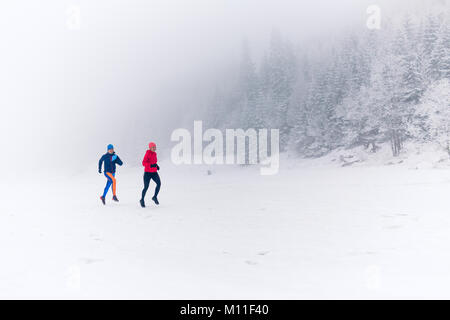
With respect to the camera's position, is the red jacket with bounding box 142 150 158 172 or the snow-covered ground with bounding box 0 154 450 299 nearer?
the snow-covered ground with bounding box 0 154 450 299

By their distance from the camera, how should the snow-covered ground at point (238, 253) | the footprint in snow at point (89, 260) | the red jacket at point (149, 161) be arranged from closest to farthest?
the snow-covered ground at point (238, 253) → the footprint in snow at point (89, 260) → the red jacket at point (149, 161)

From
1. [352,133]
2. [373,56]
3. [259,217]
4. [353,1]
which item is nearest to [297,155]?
[352,133]

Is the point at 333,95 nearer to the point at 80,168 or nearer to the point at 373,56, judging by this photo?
the point at 373,56

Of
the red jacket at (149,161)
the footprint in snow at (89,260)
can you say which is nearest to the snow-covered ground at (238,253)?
the footprint in snow at (89,260)

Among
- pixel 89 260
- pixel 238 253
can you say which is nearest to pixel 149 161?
pixel 89 260

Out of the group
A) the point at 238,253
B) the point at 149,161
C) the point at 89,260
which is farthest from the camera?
the point at 149,161

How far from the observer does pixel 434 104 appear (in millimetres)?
28750

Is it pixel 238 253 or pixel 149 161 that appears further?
pixel 149 161

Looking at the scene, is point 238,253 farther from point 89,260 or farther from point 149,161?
point 149,161

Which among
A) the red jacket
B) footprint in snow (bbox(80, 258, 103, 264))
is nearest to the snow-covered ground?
footprint in snow (bbox(80, 258, 103, 264))

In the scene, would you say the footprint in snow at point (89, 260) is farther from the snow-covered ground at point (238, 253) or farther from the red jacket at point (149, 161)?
the red jacket at point (149, 161)

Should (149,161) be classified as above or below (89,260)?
above

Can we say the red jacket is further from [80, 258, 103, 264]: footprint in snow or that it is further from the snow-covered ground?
[80, 258, 103, 264]: footprint in snow

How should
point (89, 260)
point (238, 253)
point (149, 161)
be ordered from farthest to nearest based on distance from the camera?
point (149, 161)
point (238, 253)
point (89, 260)
